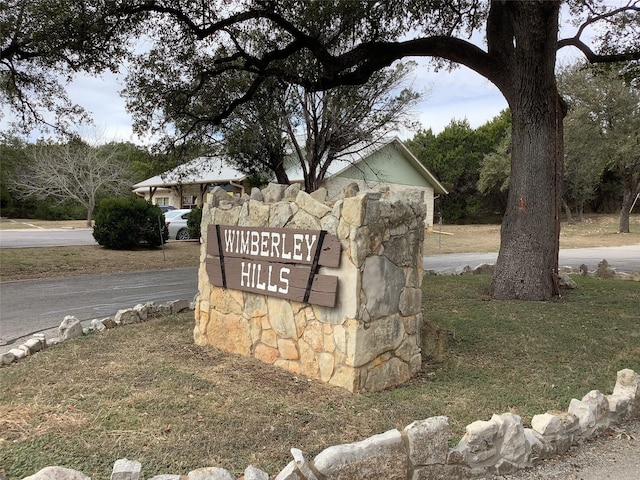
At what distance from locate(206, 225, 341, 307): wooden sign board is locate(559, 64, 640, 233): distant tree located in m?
25.5

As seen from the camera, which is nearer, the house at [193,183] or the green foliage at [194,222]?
the house at [193,183]

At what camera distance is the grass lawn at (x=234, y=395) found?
294 centimetres

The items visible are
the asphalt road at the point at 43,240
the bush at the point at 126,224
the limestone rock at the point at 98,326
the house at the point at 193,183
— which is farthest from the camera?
the house at the point at 193,183

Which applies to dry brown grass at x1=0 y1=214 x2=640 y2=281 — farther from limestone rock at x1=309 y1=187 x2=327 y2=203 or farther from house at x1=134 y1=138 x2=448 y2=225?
limestone rock at x1=309 y1=187 x2=327 y2=203

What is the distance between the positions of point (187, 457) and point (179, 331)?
319 centimetres

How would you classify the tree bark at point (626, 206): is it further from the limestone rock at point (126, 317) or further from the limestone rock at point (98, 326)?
the limestone rock at point (98, 326)

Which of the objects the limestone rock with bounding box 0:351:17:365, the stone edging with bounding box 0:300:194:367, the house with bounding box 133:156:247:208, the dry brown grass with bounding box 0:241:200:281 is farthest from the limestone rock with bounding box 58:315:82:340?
the house with bounding box 133:156:247:208

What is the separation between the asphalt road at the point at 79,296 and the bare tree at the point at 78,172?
66.9 feet

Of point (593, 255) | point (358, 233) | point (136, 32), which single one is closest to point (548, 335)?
point (358, 233)

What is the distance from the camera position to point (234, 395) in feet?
12.5

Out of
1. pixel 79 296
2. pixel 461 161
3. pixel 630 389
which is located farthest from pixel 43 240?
pixel 461 161

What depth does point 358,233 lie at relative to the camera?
3826 mm

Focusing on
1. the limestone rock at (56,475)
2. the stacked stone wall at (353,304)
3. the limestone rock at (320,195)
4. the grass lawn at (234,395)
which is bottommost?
the grass lawn at (234,395)

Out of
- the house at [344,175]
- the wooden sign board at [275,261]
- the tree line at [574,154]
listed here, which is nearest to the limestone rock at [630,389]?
the wooden sign board at [275,261]
